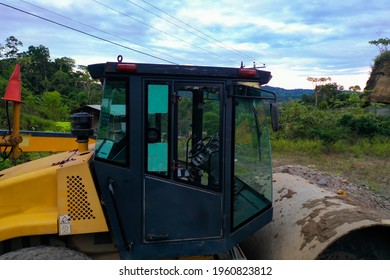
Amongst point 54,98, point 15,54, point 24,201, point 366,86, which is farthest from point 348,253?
point 15,54

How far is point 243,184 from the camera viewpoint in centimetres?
337

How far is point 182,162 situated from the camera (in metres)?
3.09

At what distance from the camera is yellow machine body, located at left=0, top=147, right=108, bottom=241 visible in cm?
289

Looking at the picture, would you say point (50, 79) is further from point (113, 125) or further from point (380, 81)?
point (113, 125)

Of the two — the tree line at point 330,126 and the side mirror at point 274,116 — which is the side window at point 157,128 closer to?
the side mirror at point 274,116

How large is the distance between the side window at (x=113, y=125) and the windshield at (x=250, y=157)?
87 cm

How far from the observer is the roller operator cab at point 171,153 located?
2.94 m

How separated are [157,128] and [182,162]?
341 mm

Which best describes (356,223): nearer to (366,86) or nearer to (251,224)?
(251,224)

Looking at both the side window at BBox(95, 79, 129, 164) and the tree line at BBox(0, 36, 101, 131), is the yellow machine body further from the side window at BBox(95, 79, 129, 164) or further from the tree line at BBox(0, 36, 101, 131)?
the tree line at BBox(0, 36, 101, 131)

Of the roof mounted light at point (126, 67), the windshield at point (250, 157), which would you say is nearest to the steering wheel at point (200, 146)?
the windshield at point (250, 157)

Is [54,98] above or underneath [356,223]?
above

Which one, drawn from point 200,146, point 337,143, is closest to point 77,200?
point 200,146

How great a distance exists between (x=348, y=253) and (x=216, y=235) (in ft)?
3.59
